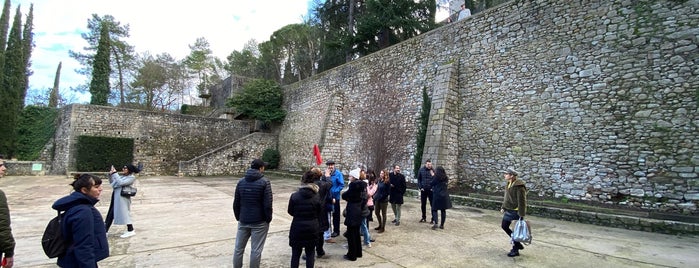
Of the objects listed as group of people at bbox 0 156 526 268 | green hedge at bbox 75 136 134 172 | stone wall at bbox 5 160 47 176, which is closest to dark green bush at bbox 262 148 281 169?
green hedge at bbox 75 136 134 172

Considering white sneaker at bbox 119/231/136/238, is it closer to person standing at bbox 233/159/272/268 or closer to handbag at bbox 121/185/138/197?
handbag at bbox 121/185/138/197

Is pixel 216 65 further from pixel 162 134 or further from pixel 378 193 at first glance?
pixel 378 193

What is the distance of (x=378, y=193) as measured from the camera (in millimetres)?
6078

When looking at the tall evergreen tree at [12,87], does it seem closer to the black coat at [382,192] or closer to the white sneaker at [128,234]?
the white sneaker at [128,234]

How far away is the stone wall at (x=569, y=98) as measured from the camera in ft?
23.2

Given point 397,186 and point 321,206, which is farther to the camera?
point 397,186

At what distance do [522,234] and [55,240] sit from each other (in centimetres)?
502

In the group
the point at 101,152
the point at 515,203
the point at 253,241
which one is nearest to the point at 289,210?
the point at 253,241

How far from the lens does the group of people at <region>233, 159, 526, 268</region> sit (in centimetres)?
377

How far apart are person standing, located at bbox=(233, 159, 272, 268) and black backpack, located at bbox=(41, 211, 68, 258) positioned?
1.56 meters

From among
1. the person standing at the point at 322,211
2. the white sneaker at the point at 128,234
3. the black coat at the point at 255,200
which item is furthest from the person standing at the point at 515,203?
the white sneaker at the point at 128,234

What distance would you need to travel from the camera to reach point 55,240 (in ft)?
7.93

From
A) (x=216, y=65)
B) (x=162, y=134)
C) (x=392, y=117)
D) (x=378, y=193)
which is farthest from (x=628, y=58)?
(x=216, y=65)

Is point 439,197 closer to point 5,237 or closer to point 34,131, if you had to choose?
point 5,237
